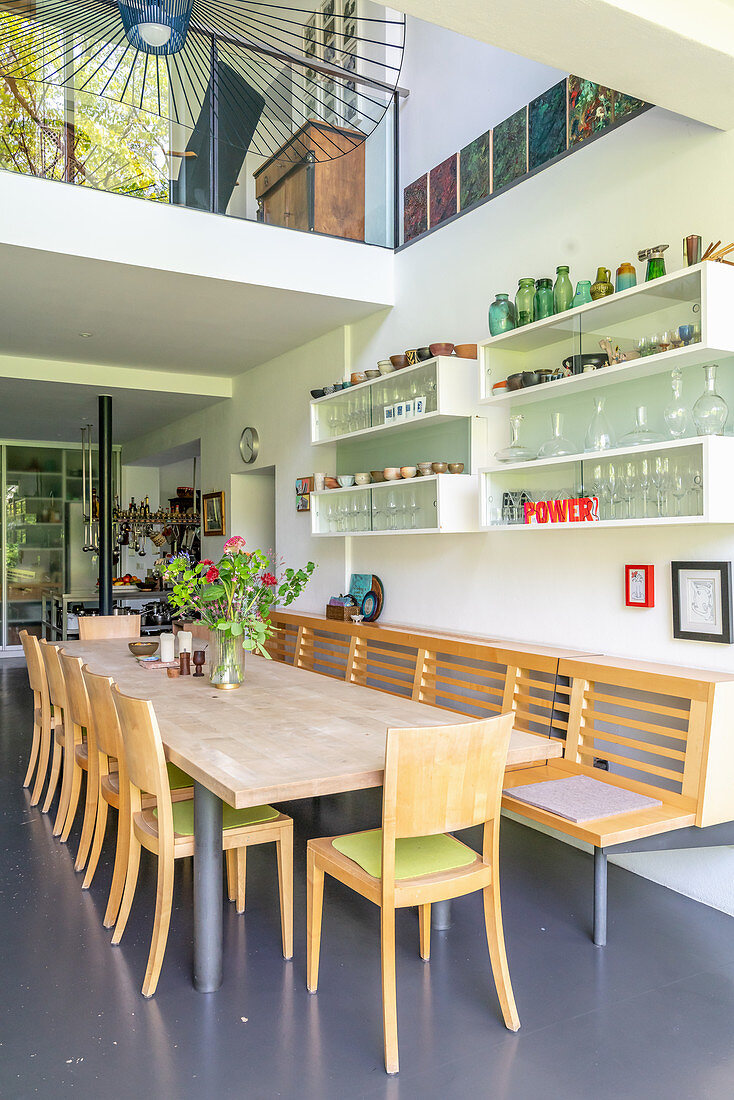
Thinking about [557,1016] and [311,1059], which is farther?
[557,1016]

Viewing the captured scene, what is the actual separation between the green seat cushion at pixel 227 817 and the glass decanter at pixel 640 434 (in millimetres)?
1853

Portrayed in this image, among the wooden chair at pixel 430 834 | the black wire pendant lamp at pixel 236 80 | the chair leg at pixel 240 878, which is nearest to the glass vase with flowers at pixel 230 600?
the chair leg at pixel 240 878

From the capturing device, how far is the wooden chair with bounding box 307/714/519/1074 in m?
2.04

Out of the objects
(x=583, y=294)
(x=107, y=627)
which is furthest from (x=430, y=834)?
(x=107, y=627)

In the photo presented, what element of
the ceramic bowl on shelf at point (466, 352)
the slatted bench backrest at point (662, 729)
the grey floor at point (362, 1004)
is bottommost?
the grey floor at point (362, 1004)

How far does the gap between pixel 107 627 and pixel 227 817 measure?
10.5ft

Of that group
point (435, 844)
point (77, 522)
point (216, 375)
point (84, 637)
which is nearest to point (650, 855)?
point (435, 844)

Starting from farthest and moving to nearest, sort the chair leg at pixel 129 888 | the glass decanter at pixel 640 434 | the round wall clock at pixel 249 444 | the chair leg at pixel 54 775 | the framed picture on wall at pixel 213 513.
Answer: the framed picture on wall at pixel 213 513, the round wall clock at pixel 249 444, the chair leg at pixel 54 775, the glass decanter at pixel 640 434, the chair leg at pixel 129 888

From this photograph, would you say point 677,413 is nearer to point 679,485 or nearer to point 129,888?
point 679,485

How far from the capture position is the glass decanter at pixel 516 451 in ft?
11.9

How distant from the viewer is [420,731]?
6.59 ft

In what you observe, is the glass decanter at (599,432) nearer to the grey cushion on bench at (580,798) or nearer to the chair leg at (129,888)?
the grey cushion on bench at (580,798)

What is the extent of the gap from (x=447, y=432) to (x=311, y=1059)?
3.01 m

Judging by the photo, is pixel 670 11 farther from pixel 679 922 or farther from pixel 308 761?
pixel 679 922
